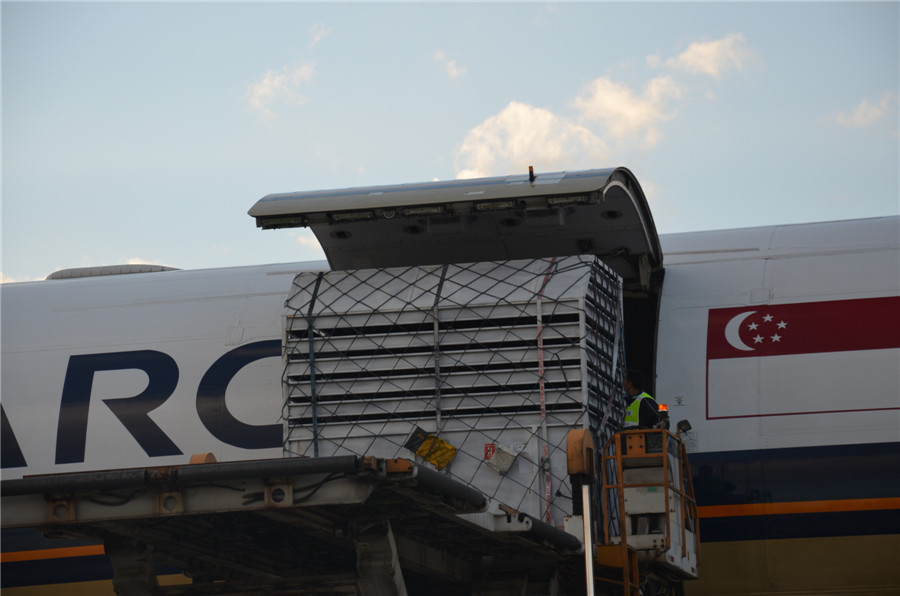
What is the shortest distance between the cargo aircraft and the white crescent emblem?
1.0 inches

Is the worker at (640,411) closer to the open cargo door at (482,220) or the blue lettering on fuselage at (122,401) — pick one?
the open cargo door at (482,220)

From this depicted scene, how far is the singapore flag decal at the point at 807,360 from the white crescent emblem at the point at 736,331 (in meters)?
0.01

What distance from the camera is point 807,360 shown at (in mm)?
14047

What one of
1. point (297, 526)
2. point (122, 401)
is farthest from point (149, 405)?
point (297, 526)

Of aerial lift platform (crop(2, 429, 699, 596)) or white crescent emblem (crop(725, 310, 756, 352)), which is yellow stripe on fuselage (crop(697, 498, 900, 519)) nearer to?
aerial lift platform (crop(2, 429, 699, 596))

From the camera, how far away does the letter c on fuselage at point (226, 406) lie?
15.2 m

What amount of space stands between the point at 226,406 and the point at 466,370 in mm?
4372

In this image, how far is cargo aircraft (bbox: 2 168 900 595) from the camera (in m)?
A: 13.4

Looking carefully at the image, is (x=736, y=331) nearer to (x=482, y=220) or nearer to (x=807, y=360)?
(x=807, y=360)

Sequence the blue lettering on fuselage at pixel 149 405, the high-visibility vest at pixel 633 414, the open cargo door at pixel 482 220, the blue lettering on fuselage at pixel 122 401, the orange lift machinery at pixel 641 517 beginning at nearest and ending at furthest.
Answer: the orange lift machinery at pixel 641 517 < the open cargo door at pixel 482 220 < the high-visibility vest at pixel 633 414 < the blue lettering on fuselage at pixel 149 405 < the blue lettering on fuselage at pixel 122 401

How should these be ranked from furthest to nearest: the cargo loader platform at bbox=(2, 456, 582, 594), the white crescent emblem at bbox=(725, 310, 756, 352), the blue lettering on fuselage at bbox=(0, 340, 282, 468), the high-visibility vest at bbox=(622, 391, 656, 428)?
the blue lettering on fuselage at bbox=(0, 340, 282, 468)
the white crescent emblem at bbox=(725, 310, 756, 352)
the high-visibility vest at bbox=(622, 391, 656, 428)
the cargo loader platform at bbox=(2, 456, 582, 594)

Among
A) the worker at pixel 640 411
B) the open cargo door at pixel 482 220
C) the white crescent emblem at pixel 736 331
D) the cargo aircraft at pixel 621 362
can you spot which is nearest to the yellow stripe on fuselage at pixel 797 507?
the cargo aircraft at pixel 621 362

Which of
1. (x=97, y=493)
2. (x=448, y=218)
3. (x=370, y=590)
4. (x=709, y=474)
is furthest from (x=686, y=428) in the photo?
(x=97, y=493)

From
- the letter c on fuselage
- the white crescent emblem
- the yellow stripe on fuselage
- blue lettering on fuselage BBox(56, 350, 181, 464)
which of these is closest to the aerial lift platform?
the yellow stripe on fuselage
